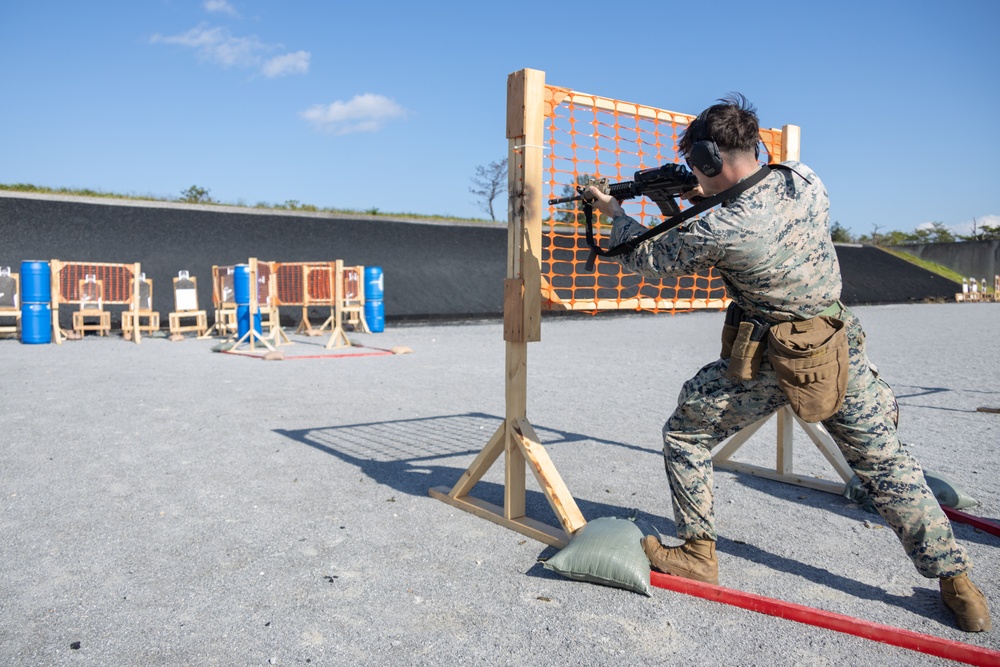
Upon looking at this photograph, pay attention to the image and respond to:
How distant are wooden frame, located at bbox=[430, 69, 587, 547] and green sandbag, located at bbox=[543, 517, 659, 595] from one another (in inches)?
13.3

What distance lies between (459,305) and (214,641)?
20298mm

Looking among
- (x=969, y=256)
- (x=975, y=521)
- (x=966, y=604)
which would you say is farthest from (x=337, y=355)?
(x=969, y=256)

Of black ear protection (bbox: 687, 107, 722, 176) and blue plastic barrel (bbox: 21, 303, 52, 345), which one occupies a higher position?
black ear protection (bbox: 687, 107, 722, 176)

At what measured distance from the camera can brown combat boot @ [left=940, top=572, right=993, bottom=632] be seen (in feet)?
8.11

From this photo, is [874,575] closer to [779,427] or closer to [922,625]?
[922,625]

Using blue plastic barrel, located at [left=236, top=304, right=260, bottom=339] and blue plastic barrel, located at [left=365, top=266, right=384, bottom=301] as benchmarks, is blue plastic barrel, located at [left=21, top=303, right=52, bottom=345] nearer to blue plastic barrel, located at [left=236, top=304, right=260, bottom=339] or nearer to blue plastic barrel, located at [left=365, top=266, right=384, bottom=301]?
blue plastic barrel, located at [left=236, top=304, right=260, bottom=339]

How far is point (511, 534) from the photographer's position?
3.46 m

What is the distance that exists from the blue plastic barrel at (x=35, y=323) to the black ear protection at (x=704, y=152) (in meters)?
14.9

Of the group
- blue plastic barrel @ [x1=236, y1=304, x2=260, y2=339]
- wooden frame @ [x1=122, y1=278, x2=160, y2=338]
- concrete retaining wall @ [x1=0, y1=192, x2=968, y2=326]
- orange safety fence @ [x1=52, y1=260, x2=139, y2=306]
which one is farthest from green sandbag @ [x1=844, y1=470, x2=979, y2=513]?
concrete retaining wall @ [x1=0, y1=192, x2=968, y2=326]

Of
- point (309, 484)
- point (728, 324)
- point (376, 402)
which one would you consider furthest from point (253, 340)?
point (728, 324)

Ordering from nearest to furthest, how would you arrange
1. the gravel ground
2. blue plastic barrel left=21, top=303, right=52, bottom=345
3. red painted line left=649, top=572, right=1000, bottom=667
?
red painted line left=649, top=572, right=1000, bottom=667 → the gravel ground → blue plastic barrel left=21, top=303, right=52, bottom=345

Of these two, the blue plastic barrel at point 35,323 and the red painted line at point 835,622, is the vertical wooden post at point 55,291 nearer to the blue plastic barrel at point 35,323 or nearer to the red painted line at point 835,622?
the blue plastic barrel at point 35,323

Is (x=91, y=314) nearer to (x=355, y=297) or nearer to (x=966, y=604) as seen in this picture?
(x=355, y=297)

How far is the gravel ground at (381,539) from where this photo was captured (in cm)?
240
